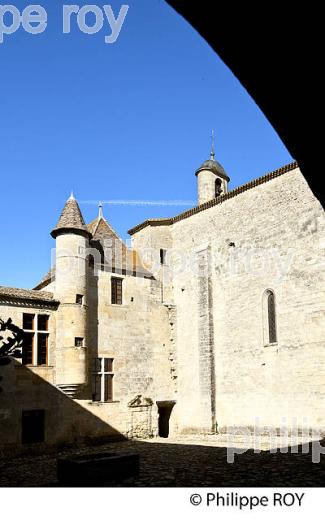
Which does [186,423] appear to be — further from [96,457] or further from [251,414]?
[96,457]

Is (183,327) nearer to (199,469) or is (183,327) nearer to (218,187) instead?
(218,187)

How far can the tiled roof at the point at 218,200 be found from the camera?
17.7m

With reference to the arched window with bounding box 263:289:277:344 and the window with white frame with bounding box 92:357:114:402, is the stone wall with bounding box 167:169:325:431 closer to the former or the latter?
the arched window with bounding box 263:289:277:344

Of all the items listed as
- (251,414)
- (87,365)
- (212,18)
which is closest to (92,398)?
(87,365)

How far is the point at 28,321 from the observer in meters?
17.0

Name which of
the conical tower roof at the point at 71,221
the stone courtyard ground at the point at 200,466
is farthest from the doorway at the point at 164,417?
the conical tower roof at the point at 71,221

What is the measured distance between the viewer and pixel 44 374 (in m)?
16.9

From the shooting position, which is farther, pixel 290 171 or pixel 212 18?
pixel 290 171

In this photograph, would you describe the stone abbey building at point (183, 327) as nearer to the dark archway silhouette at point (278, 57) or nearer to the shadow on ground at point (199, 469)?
the shadow on ground at point (199, 469)

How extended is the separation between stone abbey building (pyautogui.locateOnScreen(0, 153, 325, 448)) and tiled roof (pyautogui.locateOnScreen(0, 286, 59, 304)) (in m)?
0.04

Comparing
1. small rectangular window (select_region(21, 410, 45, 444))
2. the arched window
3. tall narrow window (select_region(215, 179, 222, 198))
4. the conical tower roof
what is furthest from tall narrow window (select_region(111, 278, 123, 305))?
tall narrow window (select_region(215, 179, 222, 198))

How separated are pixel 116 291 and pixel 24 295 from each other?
4095 mm

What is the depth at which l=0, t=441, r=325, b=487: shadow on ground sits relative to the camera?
9084mm

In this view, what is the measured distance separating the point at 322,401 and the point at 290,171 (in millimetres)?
7541
